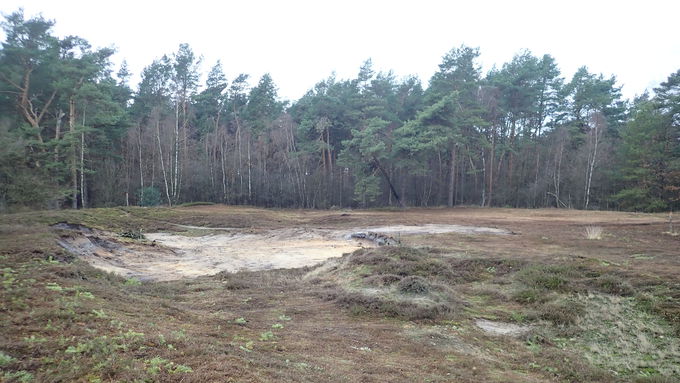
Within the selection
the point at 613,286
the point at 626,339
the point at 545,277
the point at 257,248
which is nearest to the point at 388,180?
the point at 257,248

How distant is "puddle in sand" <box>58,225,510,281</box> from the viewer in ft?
44.2

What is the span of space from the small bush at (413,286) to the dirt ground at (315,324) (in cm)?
42

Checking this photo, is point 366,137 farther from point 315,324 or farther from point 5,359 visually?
point 5,359

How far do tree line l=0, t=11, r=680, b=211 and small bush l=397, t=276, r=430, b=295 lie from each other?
32.0 meters

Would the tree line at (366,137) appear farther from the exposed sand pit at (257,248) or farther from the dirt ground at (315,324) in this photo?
the dirt ground at (315,324)

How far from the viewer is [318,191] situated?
47.8 meters

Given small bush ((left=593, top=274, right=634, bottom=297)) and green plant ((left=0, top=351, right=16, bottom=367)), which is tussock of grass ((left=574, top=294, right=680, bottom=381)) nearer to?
small bush ((left=593, top=274, right=634, bottom=297))

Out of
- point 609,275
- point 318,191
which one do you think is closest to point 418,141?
point 318,191

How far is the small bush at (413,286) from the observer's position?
360 inches

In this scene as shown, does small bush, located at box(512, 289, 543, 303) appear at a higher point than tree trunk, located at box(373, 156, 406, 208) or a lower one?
lower

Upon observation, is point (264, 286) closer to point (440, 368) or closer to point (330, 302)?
point (330, 302)

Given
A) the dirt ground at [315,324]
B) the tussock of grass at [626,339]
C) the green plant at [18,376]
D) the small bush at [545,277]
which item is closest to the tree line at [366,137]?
the dirt ground at [315,324]

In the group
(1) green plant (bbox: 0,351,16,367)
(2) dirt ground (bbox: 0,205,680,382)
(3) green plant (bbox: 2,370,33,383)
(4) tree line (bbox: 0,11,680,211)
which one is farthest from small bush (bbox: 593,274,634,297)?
(4) tree line (bbox: 0,11,680,211)

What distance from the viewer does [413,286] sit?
9227 millimetres
